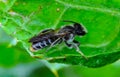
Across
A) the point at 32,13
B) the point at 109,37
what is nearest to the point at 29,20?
the point at 32,13

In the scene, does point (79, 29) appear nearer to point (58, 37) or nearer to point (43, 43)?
point (58, 37)

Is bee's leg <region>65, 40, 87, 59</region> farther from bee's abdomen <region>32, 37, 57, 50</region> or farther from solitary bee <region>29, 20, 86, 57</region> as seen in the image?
bee's abdomen <region>32, 37, 57, 50</region>

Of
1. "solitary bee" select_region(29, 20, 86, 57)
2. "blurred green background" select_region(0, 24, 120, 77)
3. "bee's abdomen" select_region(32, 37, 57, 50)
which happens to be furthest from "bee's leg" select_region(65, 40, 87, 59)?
"blurred green background" select_region(0, 24, 120, 77)

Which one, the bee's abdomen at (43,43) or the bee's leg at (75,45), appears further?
the bee's abdomen at (43,43)

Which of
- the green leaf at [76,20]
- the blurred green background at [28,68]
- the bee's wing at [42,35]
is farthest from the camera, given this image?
the blurred green background at [28,68]

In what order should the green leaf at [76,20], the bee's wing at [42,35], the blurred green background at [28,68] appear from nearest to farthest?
the green leaf at [76,20]
the bee's wing at [42,35]
the blurred green background at [28,68]

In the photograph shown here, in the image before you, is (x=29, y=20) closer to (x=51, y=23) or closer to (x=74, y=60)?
(x=51, y=23)

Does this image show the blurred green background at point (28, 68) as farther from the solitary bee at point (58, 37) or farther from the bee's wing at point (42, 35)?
the bee's wing at point (42, 35)

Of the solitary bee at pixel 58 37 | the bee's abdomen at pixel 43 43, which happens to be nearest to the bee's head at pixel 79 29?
the solitary bee at pixel 58 37
